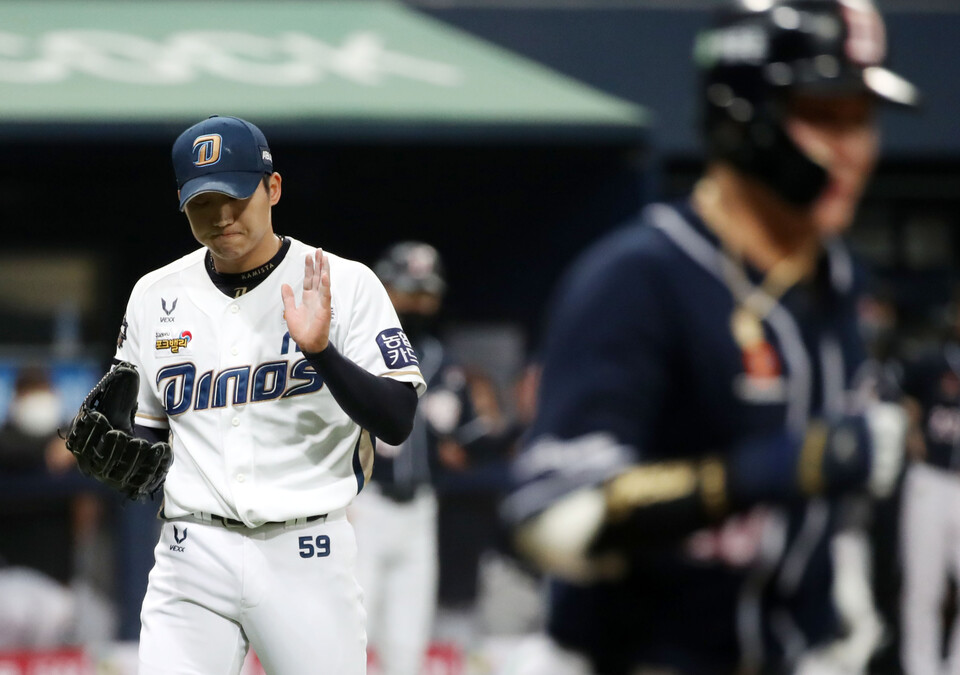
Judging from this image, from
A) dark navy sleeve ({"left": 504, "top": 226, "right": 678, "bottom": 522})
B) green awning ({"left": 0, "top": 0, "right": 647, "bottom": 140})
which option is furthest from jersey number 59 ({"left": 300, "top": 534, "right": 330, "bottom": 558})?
green awning ({"left": 0, "top": 0, "right": 647, "bottom": 140})

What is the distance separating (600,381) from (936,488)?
6.73 meters

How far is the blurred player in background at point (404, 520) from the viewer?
741cm

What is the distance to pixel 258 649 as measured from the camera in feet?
10.7

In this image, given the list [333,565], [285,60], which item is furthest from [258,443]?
[285,60]

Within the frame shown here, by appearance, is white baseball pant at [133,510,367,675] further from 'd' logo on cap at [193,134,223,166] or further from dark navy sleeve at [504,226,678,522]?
dark navy sleeve at [504,226,678,522]

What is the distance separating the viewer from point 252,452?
322 centimetres

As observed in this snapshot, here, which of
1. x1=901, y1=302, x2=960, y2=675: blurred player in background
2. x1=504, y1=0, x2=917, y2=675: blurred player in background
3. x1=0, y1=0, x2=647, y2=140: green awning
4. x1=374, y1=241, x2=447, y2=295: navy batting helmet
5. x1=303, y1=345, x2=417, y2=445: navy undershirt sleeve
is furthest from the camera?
x1=0, y1=0, x2=647, y2=140: green awning

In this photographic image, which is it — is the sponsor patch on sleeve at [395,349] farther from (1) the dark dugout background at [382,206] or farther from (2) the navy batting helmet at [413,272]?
(1) the dark dugout background at [382,206]

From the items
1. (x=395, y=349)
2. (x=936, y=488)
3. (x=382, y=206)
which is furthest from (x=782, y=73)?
(x=382, y=206)

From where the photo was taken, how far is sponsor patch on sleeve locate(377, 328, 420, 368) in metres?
3.22

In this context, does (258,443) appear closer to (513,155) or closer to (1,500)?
(1,500)

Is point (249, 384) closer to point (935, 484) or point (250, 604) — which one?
point (250, 604)

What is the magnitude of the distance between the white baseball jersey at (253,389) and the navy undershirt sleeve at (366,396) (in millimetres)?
120

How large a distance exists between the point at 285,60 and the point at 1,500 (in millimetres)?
3545
